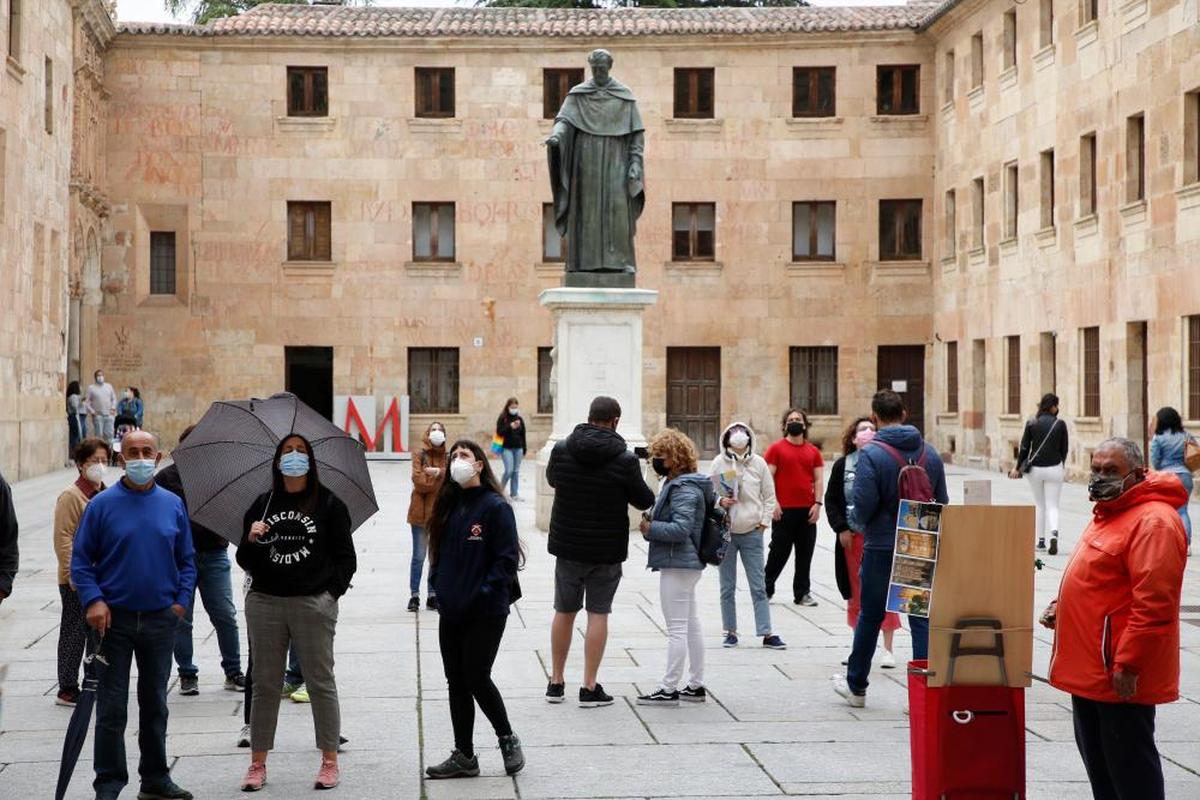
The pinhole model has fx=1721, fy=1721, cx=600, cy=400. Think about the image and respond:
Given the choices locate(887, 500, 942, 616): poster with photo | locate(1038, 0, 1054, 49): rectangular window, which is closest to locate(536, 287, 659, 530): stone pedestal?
locate(887, 500, 942, 616): poster with photo

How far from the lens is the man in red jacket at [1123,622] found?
613 centimetres

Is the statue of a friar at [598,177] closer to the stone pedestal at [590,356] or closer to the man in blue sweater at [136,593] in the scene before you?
the stone pedestal at [590,356]

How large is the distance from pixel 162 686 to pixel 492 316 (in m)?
31.9

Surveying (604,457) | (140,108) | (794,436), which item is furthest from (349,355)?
(604,457)

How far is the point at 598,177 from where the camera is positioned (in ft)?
66.5

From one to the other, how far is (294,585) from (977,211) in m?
30.5

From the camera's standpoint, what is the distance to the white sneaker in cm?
985

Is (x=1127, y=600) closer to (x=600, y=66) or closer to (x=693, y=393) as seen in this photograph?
(x=600, y=66)

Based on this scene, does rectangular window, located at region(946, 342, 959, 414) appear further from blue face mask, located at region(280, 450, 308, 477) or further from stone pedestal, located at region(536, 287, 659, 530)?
blue face mask, located at region(280, 450, 308, 477)

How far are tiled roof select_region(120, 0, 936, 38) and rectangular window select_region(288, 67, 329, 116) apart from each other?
0.89 metres

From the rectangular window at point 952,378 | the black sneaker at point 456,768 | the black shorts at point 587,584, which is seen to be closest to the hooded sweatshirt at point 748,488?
the black shorts at point 587,584

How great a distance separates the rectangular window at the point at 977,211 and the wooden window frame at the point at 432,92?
12.0 m

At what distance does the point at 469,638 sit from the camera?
8.23 metres

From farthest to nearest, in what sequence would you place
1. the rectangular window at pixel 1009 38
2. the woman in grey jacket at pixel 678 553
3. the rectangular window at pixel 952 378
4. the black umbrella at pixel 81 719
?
the rectangular window at pixel 952 378 → the rectangular window at pixel 1009 38 → the woman in grey jacket at pixel 678 553 → the black umbrella at pixel 81 719
